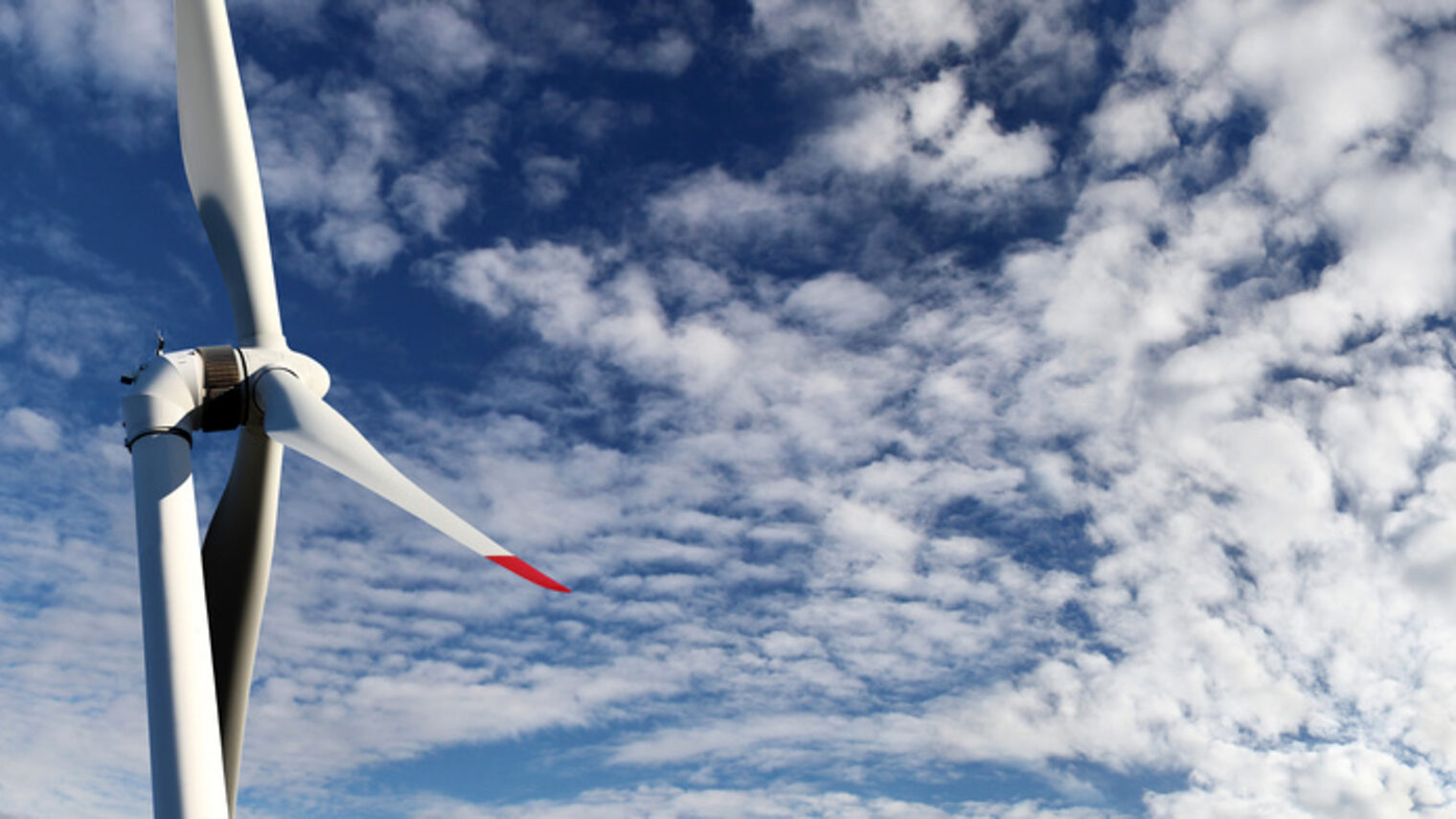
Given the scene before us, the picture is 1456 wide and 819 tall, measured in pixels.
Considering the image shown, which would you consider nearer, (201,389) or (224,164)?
(201,389)

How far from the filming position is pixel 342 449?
29.9 metres

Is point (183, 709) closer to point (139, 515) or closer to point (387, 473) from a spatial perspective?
point (139, 515)

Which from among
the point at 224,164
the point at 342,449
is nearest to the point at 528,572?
the point at 342,449

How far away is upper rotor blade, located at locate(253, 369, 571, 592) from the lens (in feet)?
96.9

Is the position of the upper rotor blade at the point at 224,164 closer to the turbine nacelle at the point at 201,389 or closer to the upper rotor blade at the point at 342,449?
the turbine nacelle at the point at 201,389

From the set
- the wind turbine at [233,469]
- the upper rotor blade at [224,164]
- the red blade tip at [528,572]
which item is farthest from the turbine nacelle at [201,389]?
the red blade tip at [528,572]

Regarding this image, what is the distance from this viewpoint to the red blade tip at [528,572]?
2581 cm

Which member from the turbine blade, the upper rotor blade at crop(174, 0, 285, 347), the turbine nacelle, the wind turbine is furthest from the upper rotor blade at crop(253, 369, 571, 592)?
the upper rotor blade at crop(174, 0, 285, 347)

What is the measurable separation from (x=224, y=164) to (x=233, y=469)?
409 inches

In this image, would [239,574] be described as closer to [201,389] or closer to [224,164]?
[201,389]

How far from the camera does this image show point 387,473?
101ft

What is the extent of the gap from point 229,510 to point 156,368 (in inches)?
208

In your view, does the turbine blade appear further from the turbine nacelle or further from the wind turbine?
the turbine nacelle

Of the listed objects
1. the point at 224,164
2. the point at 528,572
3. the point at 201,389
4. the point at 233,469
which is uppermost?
the point at 224,164
